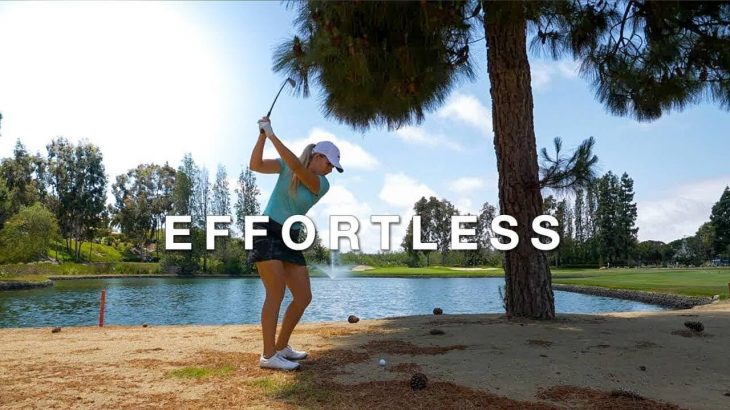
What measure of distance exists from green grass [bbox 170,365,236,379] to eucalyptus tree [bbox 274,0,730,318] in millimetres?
3461

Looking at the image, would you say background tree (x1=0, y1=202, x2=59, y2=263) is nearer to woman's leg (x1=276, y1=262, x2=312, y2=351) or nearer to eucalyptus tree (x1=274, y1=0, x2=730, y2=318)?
eucalyptus tree (x1=274, y1=0, x2=730, y2=318)

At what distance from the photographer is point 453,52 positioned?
7.41 metres

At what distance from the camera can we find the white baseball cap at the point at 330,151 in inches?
163

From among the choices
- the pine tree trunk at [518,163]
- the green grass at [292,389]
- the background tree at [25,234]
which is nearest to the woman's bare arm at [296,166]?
the green grass at [292,389]

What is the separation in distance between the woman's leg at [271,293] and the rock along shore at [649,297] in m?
18.1

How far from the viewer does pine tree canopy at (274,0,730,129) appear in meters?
5.87

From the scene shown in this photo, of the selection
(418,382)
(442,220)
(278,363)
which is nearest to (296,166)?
(278,363)

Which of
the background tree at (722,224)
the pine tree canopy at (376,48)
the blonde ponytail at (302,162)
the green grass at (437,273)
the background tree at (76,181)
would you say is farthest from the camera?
the background tree at (722,224)

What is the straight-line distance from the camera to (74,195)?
223 feet

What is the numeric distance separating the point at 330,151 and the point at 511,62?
3883 millimetres

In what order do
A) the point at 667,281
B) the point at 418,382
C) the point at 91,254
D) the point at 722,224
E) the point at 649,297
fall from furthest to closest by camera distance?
the point at 722,224
the point at 91,254
the point at 667,281
the point at 649,297
the point at 418,382

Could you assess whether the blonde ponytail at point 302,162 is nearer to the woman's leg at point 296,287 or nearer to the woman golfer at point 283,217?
the woman golfer at point 283,217

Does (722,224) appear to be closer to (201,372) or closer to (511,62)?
(511,62)

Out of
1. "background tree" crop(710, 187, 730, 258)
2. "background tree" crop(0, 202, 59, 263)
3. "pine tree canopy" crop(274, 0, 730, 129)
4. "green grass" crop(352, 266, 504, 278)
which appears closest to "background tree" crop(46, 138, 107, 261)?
"background tree" crop(0, 202, 59, 263)
